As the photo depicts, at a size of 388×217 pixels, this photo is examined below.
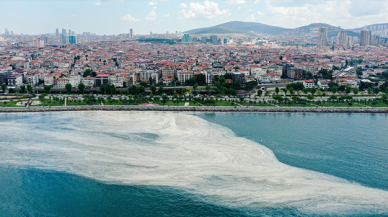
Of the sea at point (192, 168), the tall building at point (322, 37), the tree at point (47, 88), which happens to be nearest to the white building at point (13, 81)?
the tree at point (47, 88)

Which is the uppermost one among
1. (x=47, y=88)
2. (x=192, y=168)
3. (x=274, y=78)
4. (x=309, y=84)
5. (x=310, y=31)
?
(x=310, y=31)

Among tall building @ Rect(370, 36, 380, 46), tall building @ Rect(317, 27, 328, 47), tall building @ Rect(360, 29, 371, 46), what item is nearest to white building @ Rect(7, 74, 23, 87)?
tall building @ Rect(317, 27, 328, 47)

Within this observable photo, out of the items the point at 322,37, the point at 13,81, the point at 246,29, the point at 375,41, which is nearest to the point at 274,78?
the point at 13,81

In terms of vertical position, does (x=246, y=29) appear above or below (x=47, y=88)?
above

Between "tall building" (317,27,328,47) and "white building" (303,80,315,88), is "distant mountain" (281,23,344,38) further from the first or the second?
"white building" (303,80,315,88)

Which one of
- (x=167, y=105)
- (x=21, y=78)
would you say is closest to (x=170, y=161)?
(x=167, y=105)

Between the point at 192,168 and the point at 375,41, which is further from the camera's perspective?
the point at 375,41

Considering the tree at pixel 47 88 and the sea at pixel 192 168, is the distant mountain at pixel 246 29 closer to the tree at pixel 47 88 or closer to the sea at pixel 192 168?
the tree at pixel 47 88

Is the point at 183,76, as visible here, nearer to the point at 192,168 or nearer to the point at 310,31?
the point at 192,168
